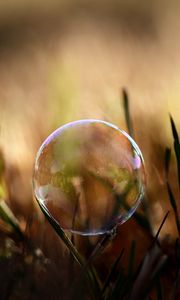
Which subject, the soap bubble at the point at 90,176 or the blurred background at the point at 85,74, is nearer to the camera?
the soap bubble at the point at 90,176

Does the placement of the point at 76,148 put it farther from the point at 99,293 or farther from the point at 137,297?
the point at 137,297

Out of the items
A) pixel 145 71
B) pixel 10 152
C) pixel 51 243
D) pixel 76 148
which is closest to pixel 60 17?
pixel 145 71

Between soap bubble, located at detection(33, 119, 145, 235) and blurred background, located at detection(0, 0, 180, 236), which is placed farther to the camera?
blurred background, located at detection(0, 0, 180, 236)

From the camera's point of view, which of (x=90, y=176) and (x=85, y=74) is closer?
(x=90, y=176)
